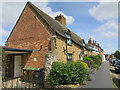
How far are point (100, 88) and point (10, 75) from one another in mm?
11250

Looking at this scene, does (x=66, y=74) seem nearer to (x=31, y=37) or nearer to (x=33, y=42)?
(x=33, y=42)

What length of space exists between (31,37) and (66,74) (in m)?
7.24

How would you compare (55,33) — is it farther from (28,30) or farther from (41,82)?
(41,82)

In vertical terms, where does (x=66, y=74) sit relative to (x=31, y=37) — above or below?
below

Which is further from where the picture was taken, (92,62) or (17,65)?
(92,62)

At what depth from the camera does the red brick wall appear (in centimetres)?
1147

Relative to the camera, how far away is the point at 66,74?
7.78m

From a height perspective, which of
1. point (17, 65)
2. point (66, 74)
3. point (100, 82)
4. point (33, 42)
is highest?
point (33, 42)

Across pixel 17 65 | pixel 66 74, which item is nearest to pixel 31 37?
pixel 17 65

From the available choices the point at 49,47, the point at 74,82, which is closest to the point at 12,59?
the point at 49,47

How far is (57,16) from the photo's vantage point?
20.1 metres

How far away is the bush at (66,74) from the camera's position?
789 cm

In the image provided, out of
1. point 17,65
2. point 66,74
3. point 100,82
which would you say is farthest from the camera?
point 17,65

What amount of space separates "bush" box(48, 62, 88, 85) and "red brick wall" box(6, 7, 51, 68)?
322 centimetres
